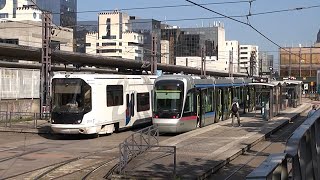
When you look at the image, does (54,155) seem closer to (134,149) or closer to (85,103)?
(134,149)

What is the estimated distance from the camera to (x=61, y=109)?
73.6 feet


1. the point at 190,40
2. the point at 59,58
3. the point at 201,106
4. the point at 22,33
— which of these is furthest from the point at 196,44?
the point at 201,106

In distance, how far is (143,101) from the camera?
1093 inches

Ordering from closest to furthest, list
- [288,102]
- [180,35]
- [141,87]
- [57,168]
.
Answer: [57,168], [141,87], [288,102], [180,35]

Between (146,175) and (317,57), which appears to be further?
(317,57)

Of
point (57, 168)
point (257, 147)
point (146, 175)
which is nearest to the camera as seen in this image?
point (146, 175)

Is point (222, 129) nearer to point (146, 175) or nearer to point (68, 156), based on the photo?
point (68, 156)

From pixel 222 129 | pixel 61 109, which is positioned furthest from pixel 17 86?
pixel 222 129

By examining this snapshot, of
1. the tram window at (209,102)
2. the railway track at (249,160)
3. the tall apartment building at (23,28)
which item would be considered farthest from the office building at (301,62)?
the railway track at (249,160)

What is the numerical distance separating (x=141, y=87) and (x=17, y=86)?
14.0 meters

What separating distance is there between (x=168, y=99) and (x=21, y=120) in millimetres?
12073

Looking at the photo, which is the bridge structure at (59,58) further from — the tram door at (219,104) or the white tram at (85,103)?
the white tram at (85,103)

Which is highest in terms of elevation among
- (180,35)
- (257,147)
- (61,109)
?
(180,35)

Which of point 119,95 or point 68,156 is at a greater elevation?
point 119,95
